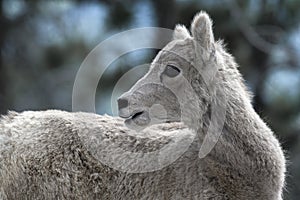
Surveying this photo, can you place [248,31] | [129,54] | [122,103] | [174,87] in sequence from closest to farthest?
[122,103] → [174,87] → [129,54] → [248,31]

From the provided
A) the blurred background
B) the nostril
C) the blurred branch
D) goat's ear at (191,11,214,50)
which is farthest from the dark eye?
the blurred branch

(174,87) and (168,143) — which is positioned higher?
(174,87)

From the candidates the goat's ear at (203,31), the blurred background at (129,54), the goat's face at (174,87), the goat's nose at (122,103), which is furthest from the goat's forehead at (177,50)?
the blurred background at (129,54)

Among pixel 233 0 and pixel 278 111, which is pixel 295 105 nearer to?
pixel 278 111

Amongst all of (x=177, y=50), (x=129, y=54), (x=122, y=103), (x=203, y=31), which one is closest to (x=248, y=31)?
(x=129, y=54)

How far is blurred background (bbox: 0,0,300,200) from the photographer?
15992 mm

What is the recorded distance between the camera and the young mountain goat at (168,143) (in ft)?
20.0

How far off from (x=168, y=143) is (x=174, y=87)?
0.54m

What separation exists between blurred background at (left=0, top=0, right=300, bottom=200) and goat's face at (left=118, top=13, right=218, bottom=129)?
7391 millimetres

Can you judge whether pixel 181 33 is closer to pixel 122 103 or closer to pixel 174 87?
pixel 174 87

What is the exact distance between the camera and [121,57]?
15.3 meters

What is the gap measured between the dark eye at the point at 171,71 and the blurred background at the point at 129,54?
744 centimetres

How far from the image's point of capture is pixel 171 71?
6.26m

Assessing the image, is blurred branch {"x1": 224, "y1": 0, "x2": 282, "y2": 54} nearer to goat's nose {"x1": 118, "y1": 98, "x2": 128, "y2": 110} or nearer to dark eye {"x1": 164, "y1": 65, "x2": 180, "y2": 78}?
dark eye {"x1": 164, "y1": 65, "x2": 180, "y2": 78}
